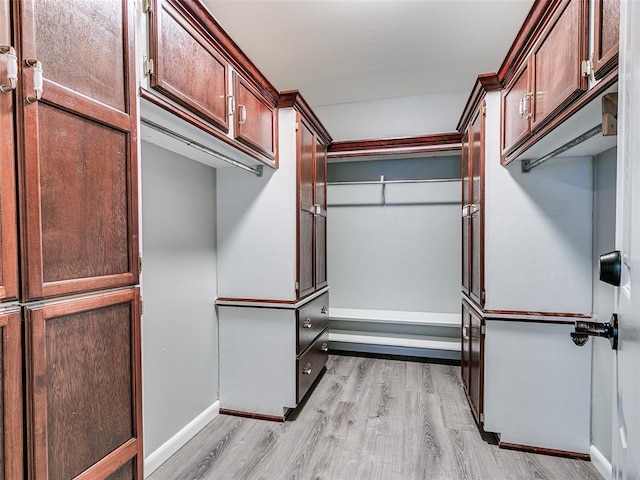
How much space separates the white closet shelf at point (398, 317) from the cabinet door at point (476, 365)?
811mm

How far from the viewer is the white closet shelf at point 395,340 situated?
10.6 ft

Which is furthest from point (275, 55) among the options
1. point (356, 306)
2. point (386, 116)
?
point (356, 306)

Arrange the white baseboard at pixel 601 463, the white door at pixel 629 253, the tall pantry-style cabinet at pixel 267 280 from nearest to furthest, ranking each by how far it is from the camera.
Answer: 1. the white door at pixel 629 253
2. the white baseboard at pixel 601 463
3. the tall pantry-style cabinet at pixel 267 280

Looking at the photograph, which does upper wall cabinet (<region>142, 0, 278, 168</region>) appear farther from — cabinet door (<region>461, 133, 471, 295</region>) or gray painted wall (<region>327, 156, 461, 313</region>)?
gray painted wall (<region>327, 156, 461, 313</region>)

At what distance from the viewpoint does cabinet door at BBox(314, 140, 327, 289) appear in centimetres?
280

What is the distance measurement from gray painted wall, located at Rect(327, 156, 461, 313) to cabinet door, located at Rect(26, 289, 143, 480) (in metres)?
2.77

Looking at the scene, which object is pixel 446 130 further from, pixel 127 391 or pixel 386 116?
pixel 127 391

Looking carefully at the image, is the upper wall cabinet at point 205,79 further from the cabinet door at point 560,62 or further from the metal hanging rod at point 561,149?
the metal hanging rod at point 561,149

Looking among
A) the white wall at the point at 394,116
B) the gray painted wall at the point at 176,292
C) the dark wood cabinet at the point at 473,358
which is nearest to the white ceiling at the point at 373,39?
the white wall at the point at 394,116

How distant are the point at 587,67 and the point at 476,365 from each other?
1.76m

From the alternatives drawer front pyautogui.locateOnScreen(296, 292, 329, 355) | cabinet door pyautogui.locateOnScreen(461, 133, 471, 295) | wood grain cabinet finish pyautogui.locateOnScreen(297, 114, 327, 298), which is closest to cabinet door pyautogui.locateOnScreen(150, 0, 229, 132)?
wood grain cabinet finish pyautogui.locateOnScreen(297, 114, 327, 298)

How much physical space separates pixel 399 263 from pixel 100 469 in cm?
302

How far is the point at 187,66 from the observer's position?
54.9 inches

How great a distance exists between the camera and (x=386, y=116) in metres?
3.39
